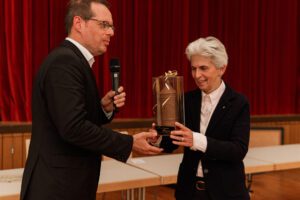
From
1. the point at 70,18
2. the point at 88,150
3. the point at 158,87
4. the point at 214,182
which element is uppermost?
the point at 70,18

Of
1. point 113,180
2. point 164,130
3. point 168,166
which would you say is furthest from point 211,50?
point 168,166

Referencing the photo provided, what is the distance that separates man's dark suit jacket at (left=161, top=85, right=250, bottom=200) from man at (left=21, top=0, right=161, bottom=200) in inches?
15.5

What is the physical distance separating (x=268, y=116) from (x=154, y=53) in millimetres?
2037

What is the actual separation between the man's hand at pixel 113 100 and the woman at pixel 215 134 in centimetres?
Answer: 36

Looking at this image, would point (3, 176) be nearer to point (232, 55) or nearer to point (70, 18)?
point (70, 18)

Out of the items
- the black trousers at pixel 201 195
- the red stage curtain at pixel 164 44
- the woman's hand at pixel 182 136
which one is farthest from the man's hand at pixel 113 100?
the red stage curtain at pixel 164 44

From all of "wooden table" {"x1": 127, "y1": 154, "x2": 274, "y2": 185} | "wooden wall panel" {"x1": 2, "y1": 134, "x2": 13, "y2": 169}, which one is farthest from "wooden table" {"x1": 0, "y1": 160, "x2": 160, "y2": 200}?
"wooden wall panel" {"x1": 2, "y1": 134, "x2": 13, "y2": 169}

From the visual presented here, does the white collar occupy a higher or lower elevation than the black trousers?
higher

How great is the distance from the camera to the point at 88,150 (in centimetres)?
177

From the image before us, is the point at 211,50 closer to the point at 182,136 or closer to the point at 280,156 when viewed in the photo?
the point at 182,136

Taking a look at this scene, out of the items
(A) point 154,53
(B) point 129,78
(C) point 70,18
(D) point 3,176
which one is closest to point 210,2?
(A) point 154,53

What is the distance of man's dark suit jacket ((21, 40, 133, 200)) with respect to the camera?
1648 millimetres

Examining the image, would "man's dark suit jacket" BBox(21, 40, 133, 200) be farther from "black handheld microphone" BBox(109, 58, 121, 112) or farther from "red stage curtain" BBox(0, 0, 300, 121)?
"red stage curtain" BBox(0, 0, 300, 121)

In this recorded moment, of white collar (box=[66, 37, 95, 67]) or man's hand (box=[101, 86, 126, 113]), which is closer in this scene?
white collar (box=[66, 37, 95, 67])
